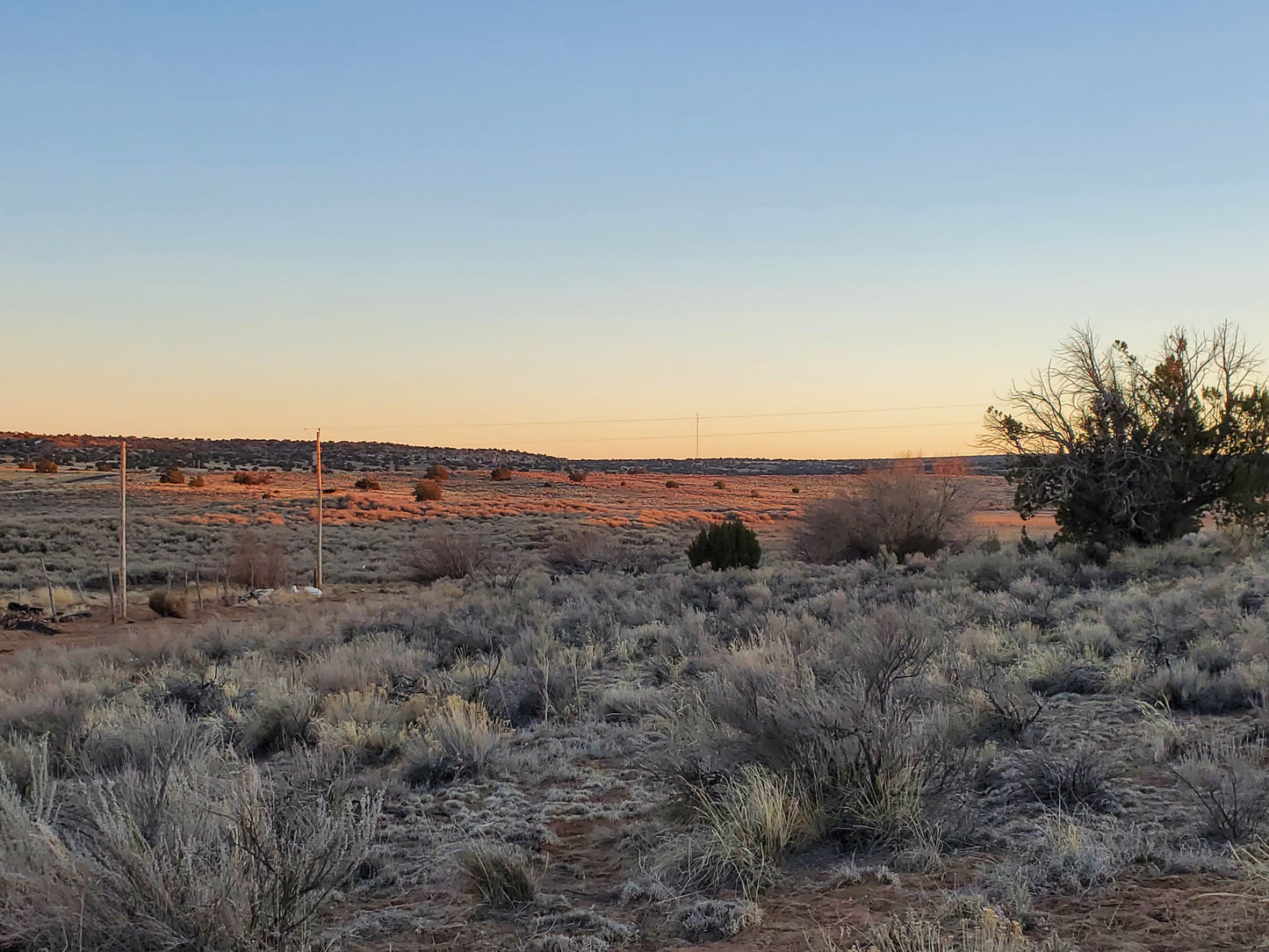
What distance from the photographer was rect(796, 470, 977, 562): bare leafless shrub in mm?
29609

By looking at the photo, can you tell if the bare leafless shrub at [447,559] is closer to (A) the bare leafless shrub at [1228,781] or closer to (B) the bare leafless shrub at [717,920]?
(A) the bare leafless shrub at [1228,781]

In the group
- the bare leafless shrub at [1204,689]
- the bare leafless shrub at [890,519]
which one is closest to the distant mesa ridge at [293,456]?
the bare leafless shrub at [890,519]

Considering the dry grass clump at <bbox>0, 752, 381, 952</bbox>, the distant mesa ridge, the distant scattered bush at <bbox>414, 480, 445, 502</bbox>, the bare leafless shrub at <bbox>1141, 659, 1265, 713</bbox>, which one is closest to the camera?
the dry grass clump at <bbox>0, 752, 381, 952</bbox>

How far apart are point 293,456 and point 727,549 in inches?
3462

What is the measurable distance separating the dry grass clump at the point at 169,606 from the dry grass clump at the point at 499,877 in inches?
941

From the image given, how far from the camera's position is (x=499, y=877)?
4629mm

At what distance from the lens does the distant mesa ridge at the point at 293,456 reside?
3543 inches

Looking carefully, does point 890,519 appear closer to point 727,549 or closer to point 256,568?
point 727,549

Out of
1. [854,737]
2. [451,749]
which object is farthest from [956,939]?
[451,749]

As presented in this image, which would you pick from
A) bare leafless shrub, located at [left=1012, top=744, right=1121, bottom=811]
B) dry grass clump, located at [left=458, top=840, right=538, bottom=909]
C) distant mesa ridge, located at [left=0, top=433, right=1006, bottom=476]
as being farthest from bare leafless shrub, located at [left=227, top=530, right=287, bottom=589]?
distant mesa ridge, located at [left=0, top=433, right=1006, bottom=476]

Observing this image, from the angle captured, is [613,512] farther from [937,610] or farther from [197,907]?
[197,907]

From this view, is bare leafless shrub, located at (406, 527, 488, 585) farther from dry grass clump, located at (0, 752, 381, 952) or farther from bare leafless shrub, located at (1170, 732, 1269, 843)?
dry grass clump, located at (0, 752, 381, 952)

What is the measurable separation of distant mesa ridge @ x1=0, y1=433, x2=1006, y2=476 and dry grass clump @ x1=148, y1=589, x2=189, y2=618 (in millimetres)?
57944

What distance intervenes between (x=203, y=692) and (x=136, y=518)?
43776 millimetres
